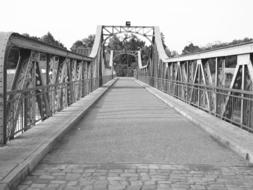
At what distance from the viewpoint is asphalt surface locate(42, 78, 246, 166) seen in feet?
21.2

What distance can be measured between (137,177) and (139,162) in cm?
89

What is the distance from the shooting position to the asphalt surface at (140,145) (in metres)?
6.47

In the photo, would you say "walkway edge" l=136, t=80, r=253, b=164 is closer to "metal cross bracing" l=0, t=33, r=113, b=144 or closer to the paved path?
the paved path

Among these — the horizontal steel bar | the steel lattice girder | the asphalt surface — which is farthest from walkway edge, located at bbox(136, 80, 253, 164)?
the steel lattice girder

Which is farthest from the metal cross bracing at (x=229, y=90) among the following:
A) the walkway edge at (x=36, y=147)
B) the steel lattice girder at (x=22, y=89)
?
the steel lattice girder at (x=22, y=89)

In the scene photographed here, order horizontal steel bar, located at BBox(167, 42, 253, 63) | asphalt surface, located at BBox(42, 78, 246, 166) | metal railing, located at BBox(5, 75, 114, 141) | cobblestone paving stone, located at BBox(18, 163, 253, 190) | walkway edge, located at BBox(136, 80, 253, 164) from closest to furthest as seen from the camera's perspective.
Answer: cobblestone paving stone, located at BBox(18, 163, 253, 190)
asphalt surface, located at BBox(42, 78, 246, 166)
walkway edge, located at BBox(136, 80, 253, 164)
metal railing, located at BBox(5, 75, 114, 141)
horizontal steel bar, located at BBox(167, 42, 253, 63)

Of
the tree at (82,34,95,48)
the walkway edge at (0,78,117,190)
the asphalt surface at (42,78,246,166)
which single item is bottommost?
the asphalt surface at (42,78,246,166)

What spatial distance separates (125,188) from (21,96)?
3682 millimetres

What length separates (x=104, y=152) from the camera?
6988mm

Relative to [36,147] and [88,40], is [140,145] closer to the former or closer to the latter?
[36,147]

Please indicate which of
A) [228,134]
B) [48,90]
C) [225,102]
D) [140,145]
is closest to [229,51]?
[225,102]

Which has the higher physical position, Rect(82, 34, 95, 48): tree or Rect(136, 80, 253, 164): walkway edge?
Rect(82, 34, 95, 48): tree

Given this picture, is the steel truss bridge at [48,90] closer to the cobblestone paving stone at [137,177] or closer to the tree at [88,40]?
the cobblestone paving stone at [137,177]

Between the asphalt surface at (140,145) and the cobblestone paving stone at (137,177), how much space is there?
0.35 metres
